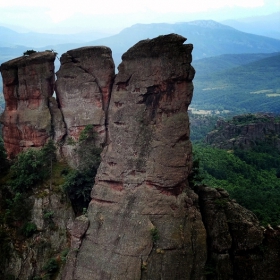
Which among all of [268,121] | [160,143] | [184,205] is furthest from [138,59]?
[268,121]

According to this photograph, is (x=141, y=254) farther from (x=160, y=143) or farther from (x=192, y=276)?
(x=160, y=143)

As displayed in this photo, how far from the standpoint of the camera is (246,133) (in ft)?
218

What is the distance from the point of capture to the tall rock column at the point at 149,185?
21.4m

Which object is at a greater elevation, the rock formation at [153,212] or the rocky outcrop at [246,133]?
the rock formation at [153,212]

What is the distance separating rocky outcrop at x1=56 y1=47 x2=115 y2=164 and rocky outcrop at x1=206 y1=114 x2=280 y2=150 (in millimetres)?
40070

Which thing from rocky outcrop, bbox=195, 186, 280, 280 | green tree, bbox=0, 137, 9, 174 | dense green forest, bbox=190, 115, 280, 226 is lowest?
dense green forest, bbox=190, 115, 280, 226

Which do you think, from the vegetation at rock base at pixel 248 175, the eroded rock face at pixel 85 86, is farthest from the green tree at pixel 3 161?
the vegetation at rock base at pixel 248 175

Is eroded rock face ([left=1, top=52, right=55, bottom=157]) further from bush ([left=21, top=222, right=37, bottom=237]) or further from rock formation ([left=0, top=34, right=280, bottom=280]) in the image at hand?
bush ([left=21, top=222, right=37, bottom=237])

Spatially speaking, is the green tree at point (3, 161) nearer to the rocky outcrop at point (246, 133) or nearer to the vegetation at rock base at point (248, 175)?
the vegetation at rock base at point (248, 175)

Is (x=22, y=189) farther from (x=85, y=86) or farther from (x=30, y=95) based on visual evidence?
(x=85, y=86)

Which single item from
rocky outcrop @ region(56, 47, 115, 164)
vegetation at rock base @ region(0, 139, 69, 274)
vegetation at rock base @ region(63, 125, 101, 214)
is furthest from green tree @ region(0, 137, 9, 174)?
vegetation at rock base @ region(63, 125, 101, 214)

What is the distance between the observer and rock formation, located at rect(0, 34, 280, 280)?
70.6 ft

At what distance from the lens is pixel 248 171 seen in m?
54.0

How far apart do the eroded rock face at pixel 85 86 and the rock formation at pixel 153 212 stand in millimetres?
1796
